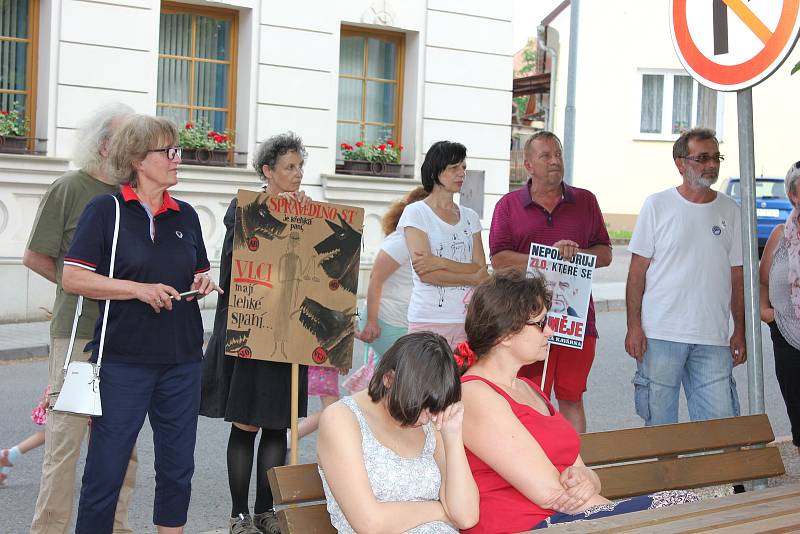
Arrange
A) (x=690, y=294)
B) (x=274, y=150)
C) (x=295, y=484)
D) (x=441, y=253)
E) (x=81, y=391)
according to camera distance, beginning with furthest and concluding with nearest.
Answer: (x=441, y=253) → (x=690, y=294) → (x=274, y=150) → (x=81, y=391) → (x=295, y=484)

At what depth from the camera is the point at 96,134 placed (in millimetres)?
5008

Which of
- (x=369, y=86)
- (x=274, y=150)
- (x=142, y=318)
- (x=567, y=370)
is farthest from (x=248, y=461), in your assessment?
(x=369, y=86)

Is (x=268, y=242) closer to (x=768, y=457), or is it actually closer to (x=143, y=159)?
(x=143, y=159)

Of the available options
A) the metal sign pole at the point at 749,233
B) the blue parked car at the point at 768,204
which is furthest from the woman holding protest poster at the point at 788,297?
the blue parked car at the point at 768,204

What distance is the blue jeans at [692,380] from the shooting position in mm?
5984

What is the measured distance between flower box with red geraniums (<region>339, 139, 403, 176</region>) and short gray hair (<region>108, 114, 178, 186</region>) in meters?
11.1

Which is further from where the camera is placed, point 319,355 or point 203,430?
point 203,430

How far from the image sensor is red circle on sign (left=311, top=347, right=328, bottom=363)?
5.19 m

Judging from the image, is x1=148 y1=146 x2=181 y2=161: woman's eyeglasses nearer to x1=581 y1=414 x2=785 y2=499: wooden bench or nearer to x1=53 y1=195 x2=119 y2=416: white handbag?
x1=53 y1=195 x2=119 y2=416: white handbag

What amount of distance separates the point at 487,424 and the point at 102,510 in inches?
64.3

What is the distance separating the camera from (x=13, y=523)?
19.1ft

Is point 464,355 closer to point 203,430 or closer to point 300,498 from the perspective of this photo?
point 300,498

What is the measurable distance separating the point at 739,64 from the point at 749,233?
0.71 metres

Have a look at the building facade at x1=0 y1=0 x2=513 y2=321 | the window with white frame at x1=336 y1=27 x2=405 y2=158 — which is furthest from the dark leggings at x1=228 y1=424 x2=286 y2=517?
the window with white frame at x1=336 y1=27 x2=405 y2=158
